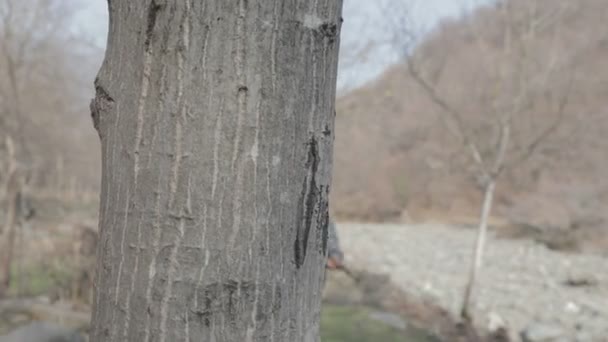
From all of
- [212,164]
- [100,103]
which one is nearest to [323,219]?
[212,164]

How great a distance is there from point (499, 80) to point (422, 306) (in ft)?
8.58

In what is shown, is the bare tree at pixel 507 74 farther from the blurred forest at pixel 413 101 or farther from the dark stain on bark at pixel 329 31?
the dark stain on bark at pixel 329 31

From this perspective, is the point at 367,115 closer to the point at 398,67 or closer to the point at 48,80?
the point at 398,67

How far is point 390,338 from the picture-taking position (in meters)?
5.16

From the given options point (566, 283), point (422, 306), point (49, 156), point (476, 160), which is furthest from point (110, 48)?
point (49, 156)

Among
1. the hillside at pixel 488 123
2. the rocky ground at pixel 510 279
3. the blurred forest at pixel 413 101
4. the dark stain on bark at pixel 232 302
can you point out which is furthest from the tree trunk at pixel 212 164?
the rocky ground at pixel 510 279

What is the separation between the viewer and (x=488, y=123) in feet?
21.5

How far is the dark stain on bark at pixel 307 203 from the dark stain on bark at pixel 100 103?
21 centimetres

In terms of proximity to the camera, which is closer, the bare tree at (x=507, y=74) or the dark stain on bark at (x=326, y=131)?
the dark stain on bark at (x=326, y=131)

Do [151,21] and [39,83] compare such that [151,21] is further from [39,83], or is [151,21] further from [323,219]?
[39,83]

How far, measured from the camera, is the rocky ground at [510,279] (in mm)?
6262

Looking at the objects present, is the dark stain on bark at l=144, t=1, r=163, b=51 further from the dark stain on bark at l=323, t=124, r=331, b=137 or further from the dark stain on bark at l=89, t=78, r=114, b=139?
the dark stain on bark at l=323, t=124, r=331, b=137

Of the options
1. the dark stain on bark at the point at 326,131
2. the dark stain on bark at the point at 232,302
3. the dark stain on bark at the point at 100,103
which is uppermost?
the dark stain on bark at the point at 100,103

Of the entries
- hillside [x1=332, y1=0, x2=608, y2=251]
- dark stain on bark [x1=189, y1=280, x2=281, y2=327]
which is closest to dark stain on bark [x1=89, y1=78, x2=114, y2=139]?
dark stain on bark [x1=189, y1=280, x2=281, y2=327]
